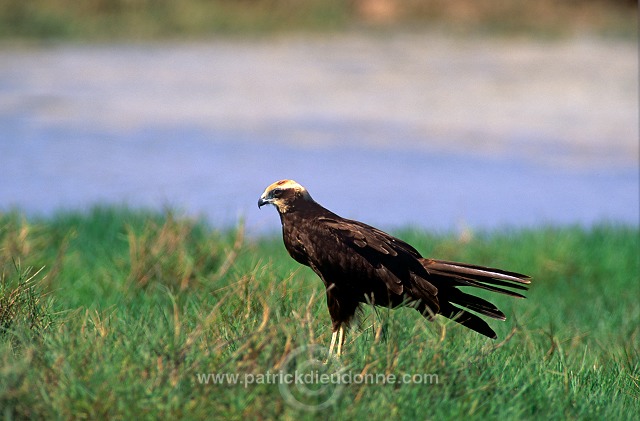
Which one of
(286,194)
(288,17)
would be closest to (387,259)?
(286,194)

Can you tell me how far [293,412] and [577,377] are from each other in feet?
5.00

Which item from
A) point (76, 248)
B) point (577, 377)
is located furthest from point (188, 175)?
point (577, 377)

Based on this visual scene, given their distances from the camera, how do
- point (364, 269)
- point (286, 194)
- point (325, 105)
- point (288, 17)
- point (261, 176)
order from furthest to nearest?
point (288, 17), point (325, 105), point (261, 176), point (286, 194), point (364, 269)

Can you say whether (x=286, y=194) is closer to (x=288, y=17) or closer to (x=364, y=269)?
(x=364, y=269)

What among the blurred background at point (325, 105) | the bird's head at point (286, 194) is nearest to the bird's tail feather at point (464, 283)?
the bird's head at point (286, 194)

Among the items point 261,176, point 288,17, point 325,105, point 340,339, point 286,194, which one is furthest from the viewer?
point 288,17

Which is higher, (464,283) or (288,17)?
(288,17)

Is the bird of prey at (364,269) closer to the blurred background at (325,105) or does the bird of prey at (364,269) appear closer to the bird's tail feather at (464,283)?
the bird's tail feather at (464,283)

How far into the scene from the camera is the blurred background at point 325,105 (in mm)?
11437

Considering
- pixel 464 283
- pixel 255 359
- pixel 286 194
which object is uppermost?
pixel 286 194

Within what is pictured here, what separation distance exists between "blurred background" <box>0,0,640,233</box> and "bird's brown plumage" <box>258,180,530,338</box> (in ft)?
7.08

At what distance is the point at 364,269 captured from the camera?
455 centimetres

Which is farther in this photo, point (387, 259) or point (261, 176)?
point (261, 176)

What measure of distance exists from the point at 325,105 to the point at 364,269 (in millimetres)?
12177
